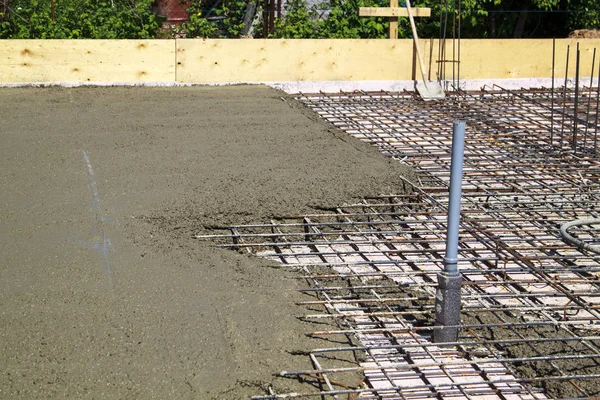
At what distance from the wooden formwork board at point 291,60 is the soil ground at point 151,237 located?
163 centimetres

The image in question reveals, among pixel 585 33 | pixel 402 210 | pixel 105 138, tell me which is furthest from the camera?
pixel 585 33

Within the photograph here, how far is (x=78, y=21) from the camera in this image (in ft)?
39.4

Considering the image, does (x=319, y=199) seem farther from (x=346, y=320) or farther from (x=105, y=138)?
(x=105, y=138)

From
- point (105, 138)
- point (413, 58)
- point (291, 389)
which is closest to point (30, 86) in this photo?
point (105, 138)

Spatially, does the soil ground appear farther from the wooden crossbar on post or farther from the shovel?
the wooden crossbar on post

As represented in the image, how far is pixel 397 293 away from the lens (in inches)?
195

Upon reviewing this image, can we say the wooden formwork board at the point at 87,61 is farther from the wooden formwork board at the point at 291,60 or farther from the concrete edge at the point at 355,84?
the wooden formwork board at the point at 291,60

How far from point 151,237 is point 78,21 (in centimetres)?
761

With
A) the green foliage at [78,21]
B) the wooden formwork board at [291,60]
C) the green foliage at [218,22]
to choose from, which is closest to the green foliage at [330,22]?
the green foliage at [218,22]

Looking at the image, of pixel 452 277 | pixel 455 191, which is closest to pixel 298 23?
pixel 455 191

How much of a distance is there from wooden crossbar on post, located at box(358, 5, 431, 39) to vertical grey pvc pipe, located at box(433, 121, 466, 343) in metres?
7.76

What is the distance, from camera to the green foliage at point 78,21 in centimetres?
1170

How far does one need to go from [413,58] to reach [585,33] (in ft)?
10.9

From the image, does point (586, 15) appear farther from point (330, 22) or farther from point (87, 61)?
point (87, 61)
